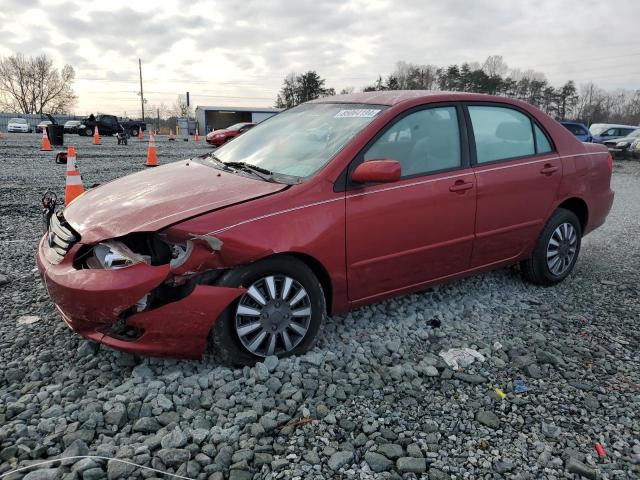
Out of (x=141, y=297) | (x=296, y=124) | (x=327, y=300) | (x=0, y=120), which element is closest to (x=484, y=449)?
(x=327, y=300)

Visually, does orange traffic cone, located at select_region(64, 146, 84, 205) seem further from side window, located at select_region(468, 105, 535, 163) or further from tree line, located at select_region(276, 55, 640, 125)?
tree line, located at select_region(276, 55, 640, 125)

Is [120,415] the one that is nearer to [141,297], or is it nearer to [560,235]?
[141,297]

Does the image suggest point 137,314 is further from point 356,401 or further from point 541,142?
point 541,142

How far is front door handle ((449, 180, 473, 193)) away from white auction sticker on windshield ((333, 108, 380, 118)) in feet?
2.45

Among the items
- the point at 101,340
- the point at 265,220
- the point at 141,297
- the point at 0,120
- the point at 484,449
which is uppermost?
the point at 0,120

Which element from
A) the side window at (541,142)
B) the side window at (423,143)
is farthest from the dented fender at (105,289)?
the side window at (541,142)

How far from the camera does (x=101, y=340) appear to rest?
2609mm

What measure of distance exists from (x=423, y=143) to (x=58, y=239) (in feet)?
8.05

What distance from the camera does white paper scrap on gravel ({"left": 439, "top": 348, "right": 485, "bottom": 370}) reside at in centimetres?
300

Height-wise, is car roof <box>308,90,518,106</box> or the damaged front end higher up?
car roof <box>308,90,518,106</box>

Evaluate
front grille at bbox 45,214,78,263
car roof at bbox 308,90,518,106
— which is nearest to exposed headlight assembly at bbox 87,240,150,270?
front grille at bbox 45,214,78,263

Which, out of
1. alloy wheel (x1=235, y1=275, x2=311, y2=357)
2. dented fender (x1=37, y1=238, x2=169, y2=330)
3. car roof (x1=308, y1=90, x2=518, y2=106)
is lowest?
alloy wheel (x1=235, y1=275, x2=311, y2=357)

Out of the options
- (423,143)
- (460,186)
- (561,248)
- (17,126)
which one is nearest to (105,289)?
(423,143)

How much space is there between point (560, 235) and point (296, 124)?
8.14 ft
